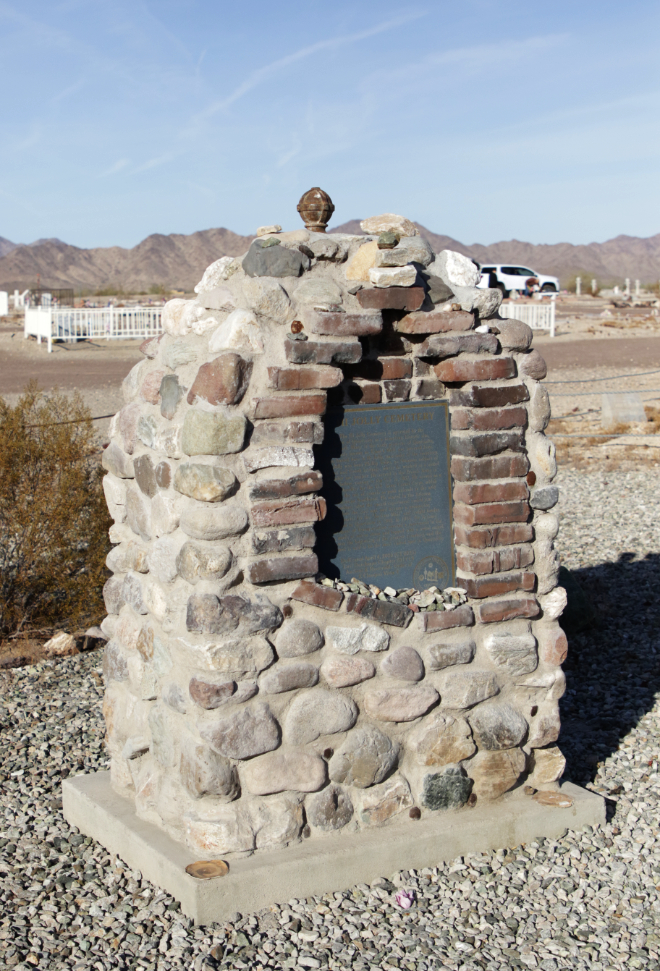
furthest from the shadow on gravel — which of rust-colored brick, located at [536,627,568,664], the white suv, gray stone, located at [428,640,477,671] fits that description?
the white suv

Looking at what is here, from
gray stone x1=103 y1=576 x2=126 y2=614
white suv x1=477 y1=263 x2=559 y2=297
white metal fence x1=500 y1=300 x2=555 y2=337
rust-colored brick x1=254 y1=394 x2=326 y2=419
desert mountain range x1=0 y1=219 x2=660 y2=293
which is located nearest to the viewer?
rust-colored brick x1=254 y1=394 x2=326 y2=419

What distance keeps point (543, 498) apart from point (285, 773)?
1.37 m

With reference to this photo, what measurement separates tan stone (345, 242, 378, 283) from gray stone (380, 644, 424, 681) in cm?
130

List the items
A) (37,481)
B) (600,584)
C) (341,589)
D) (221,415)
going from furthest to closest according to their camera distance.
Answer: (600,584)
(37,481)
(341,589)
(221,415)

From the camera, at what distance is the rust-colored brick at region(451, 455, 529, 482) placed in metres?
3.49

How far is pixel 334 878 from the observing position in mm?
3156

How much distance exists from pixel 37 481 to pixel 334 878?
3.44 meters

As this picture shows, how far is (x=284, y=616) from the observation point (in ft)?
10.5

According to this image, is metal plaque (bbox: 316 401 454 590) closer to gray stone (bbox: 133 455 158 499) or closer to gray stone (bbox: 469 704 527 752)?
gray stone (bbox: 469 704 527 752)

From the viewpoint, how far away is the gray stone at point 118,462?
11.9ft

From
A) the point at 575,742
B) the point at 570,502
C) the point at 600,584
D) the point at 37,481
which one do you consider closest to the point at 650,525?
the point at 570,502

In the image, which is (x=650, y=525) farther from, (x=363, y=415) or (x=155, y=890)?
(x=155, y=890)

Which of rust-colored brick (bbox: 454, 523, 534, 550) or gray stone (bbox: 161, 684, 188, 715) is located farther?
rust-colored brick (bbox: 454, 523, 534, 550)

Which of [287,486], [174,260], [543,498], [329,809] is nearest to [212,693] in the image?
[329,809]
